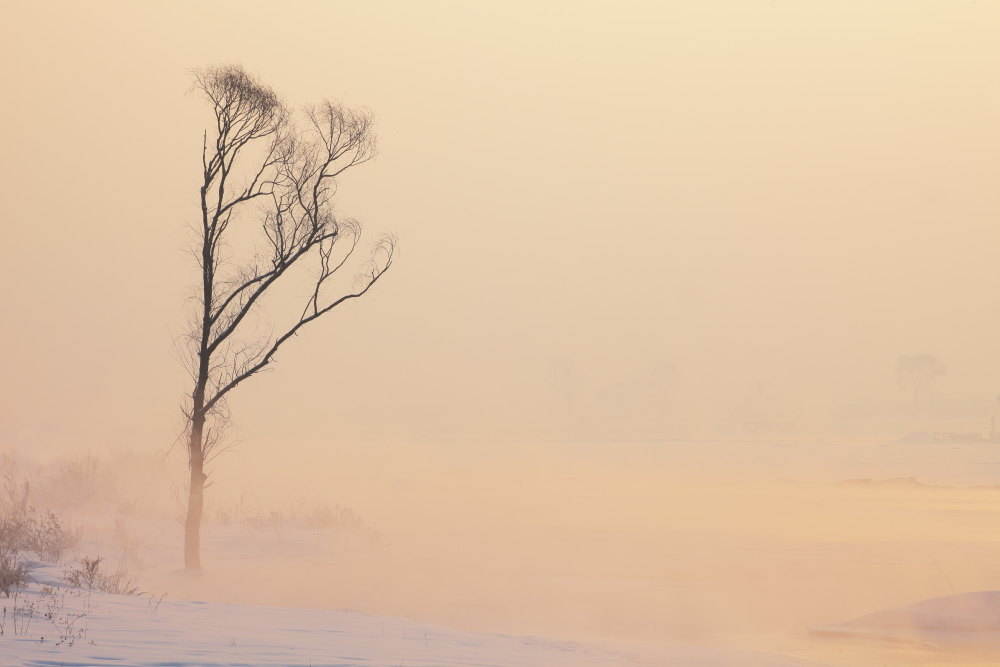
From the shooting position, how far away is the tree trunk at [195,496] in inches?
874

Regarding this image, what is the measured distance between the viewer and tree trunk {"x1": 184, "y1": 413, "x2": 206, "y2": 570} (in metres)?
22.2

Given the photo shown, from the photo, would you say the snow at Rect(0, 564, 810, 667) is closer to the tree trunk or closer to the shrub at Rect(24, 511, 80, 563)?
the shrub at Rect(24, 511, 80, 563)

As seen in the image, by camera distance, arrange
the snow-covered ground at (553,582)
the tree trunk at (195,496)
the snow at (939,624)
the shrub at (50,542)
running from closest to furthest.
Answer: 1. the snow-covered ground at (553,582)
2. the snow at (939,624)
3. the shrub at (50,542)
4. the tree trunk at (195,496)

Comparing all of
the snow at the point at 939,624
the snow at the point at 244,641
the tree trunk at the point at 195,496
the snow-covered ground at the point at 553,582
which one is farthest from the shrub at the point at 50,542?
the snow at the point at 939,624

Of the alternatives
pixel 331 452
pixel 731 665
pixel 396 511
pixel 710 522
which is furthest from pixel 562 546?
pixel 331 452

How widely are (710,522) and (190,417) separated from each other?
24.2m

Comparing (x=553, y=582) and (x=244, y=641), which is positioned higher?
(x=553, y=582)

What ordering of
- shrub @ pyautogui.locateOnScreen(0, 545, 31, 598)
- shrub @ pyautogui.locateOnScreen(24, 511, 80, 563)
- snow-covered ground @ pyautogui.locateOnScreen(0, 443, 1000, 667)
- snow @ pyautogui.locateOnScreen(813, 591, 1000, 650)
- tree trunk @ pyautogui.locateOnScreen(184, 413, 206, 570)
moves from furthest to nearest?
tree trunk @ pyautogui.locateOnScreen(184, 413, 206, 570) < shrub @ pyautogui.locateOnScreen(24, 511, 80, 563) < snow @ pyautogui.locateOnScreen(813, 591, 1000, 650) < shrub @ pyautogui.locateOnScreen(0, 545, 31, 598) < snow-covered ground @ pyautogui.locateOnScreen(0, 443, 1000, 667)

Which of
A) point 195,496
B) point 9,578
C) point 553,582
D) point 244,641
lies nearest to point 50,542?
point 195,496

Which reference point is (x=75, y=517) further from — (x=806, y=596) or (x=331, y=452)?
(x=331, y=452)

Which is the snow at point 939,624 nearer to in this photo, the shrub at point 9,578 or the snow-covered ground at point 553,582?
the snow-covered ground at point 553,582

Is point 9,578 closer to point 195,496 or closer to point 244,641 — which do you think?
point 244,641

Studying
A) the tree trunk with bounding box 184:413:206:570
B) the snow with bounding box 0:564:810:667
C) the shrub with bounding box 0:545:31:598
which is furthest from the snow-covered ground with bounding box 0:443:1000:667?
the tree trunk with bounding box 184:413:206:570

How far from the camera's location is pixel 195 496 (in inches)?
872
